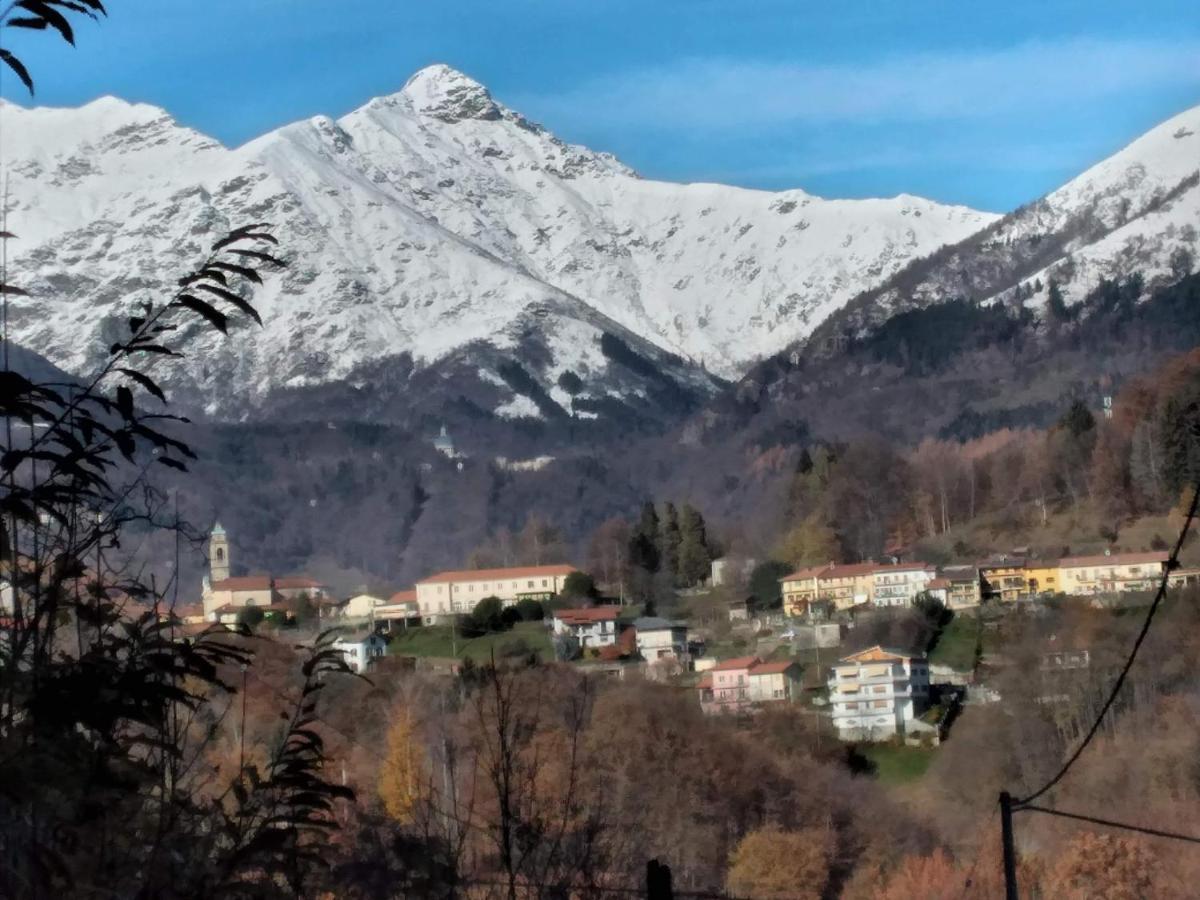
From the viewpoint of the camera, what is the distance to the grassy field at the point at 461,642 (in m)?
51.9

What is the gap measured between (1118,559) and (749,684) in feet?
37.9

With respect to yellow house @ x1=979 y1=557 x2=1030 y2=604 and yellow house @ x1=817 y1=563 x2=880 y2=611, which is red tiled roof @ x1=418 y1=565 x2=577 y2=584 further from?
yellow house @ x1=979 y1=557 x2=1030 y2=604

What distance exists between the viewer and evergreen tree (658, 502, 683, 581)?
214 ft

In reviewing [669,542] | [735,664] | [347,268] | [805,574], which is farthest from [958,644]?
[347,268]

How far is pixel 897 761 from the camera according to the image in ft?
129

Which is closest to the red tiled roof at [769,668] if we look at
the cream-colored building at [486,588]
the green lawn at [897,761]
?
the green lawn at [897,761]

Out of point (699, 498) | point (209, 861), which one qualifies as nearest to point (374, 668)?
point (209, 861)

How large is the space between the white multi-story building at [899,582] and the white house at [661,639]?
5542mm

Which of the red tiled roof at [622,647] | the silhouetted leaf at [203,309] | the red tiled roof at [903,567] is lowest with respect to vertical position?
the red tiled roof at [622,647]

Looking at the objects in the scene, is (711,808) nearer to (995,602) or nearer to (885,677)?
(885,677)

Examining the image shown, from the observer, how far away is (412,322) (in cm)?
15900

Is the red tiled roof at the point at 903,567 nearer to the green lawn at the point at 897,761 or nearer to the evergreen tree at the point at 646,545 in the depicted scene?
the evergreen tree at the point at 646,545

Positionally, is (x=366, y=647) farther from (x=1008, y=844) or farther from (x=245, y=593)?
(x=1008, y=844)

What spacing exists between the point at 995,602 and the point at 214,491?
73745mm
